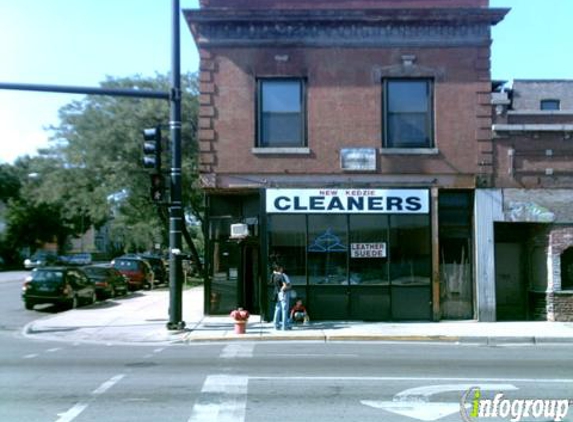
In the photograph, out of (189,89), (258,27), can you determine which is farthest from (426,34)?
(189,89)

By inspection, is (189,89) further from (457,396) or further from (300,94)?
(457,396)

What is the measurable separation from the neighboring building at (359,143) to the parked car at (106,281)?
33.3ft

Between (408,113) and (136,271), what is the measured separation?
64.6 feet

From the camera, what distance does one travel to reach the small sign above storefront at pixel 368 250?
57.5 ft

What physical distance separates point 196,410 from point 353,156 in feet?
37.6

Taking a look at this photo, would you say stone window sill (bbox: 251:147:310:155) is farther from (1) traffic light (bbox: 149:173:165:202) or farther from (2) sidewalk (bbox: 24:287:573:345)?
(2) sidewalk (bbox: 24:287:573:345)

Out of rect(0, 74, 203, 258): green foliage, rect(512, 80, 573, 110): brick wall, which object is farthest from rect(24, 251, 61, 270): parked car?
rect(512, 80, 573, 110): brick wall

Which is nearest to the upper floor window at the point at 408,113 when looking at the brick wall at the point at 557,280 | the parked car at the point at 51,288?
the brick wall at the point at 557,280

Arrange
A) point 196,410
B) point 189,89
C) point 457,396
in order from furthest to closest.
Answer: point 189,89 → point 457,396 → point 196,410

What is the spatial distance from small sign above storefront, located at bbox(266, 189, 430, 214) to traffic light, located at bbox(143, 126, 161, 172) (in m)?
3.45

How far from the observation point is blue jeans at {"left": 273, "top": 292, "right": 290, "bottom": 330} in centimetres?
1573

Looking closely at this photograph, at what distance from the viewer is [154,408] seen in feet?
24.4

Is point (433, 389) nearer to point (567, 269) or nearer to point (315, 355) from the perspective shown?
point (315, 355)

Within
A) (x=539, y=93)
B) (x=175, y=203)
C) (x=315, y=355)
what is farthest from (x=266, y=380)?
(x=539, y=93)
